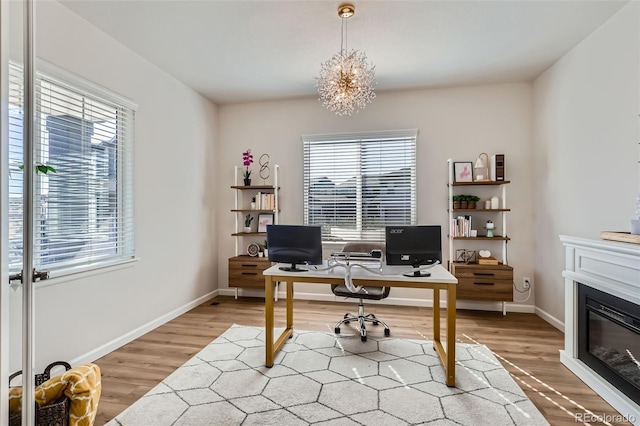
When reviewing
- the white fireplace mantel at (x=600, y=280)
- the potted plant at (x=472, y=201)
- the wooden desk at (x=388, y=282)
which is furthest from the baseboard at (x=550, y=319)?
the wooden desk at (x=388, y=282)

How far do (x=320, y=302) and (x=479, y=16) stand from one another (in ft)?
11.7

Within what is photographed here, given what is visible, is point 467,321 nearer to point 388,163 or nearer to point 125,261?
point 388,163

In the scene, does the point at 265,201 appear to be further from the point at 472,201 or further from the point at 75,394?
the point at 75,394

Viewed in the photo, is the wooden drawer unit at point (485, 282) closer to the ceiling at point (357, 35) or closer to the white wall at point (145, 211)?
the ceiling at point (357, 35)

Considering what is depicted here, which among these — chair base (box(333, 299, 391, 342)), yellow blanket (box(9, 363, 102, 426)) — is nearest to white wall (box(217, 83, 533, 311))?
chair base (box(333, 299, 391, 342))

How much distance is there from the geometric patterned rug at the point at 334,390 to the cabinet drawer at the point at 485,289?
2.95ft

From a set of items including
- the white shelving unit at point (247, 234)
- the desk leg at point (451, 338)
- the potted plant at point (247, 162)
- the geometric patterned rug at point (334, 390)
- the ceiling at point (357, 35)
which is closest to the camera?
the geometric patterned rug at point (334, 390)

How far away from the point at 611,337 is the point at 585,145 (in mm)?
1739

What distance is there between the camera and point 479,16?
2471 millimetres

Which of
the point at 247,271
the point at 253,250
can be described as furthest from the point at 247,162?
the point at 247,271

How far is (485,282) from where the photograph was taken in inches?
141

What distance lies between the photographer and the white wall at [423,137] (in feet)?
12.5

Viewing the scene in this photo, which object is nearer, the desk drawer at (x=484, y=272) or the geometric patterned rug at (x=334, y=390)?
the geometric patterned rug at (x=334, y=390)

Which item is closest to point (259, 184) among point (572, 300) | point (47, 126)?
point (47, 126)
